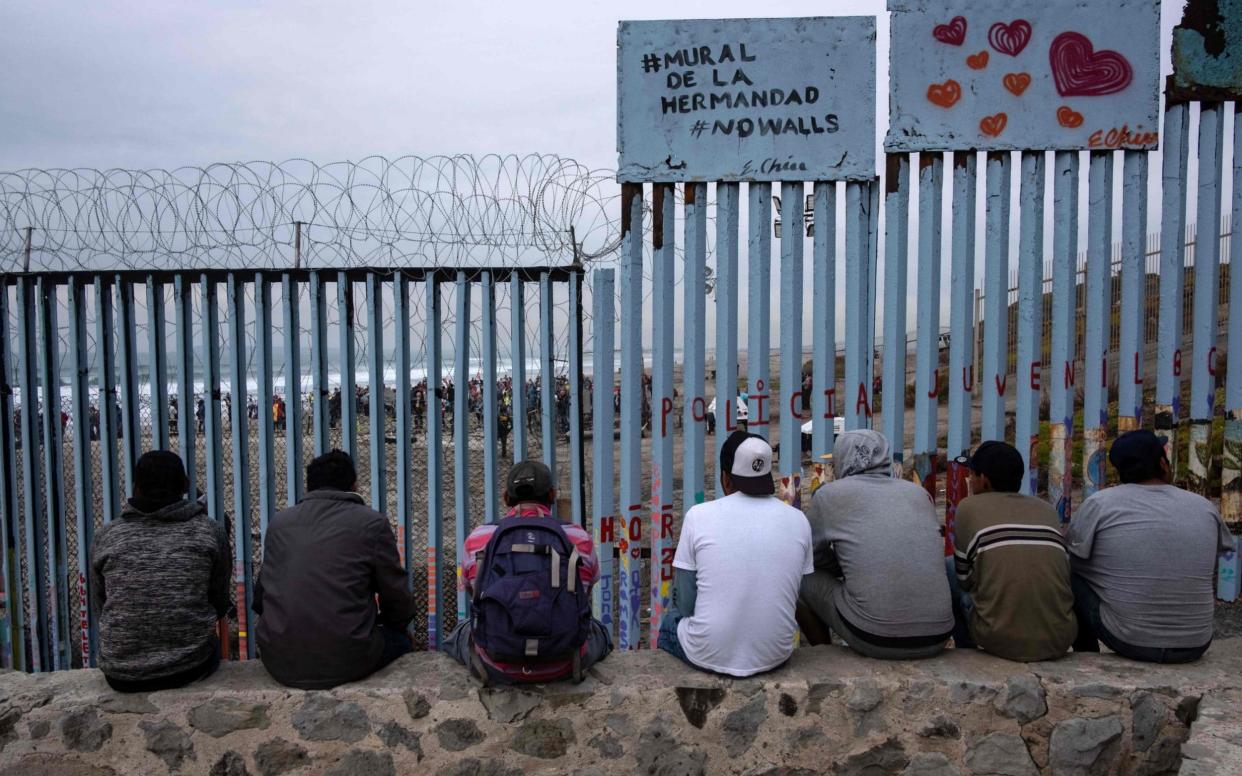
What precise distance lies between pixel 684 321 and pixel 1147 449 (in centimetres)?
220

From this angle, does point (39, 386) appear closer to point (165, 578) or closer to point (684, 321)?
point (165, 578)

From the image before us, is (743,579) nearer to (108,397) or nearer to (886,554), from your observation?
(886,554)

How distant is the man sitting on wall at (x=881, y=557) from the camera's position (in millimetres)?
3654

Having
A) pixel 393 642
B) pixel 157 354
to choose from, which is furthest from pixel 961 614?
pixel 157 354

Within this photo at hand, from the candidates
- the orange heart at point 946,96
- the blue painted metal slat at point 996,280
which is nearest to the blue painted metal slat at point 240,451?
the orange heart at point 946,96

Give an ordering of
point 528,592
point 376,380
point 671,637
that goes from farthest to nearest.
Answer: point 376,380, point 671,637, point 528,592

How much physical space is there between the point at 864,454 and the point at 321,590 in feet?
7.30

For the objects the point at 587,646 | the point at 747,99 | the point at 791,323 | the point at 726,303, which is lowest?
the point at 587,646

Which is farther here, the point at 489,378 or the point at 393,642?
the point at 489,378

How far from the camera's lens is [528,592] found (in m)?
3.37

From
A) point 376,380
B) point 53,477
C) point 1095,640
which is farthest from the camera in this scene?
point 53,477

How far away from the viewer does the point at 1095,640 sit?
405cm

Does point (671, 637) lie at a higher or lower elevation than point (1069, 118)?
lower

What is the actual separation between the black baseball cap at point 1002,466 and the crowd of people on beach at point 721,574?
1 centimetres
